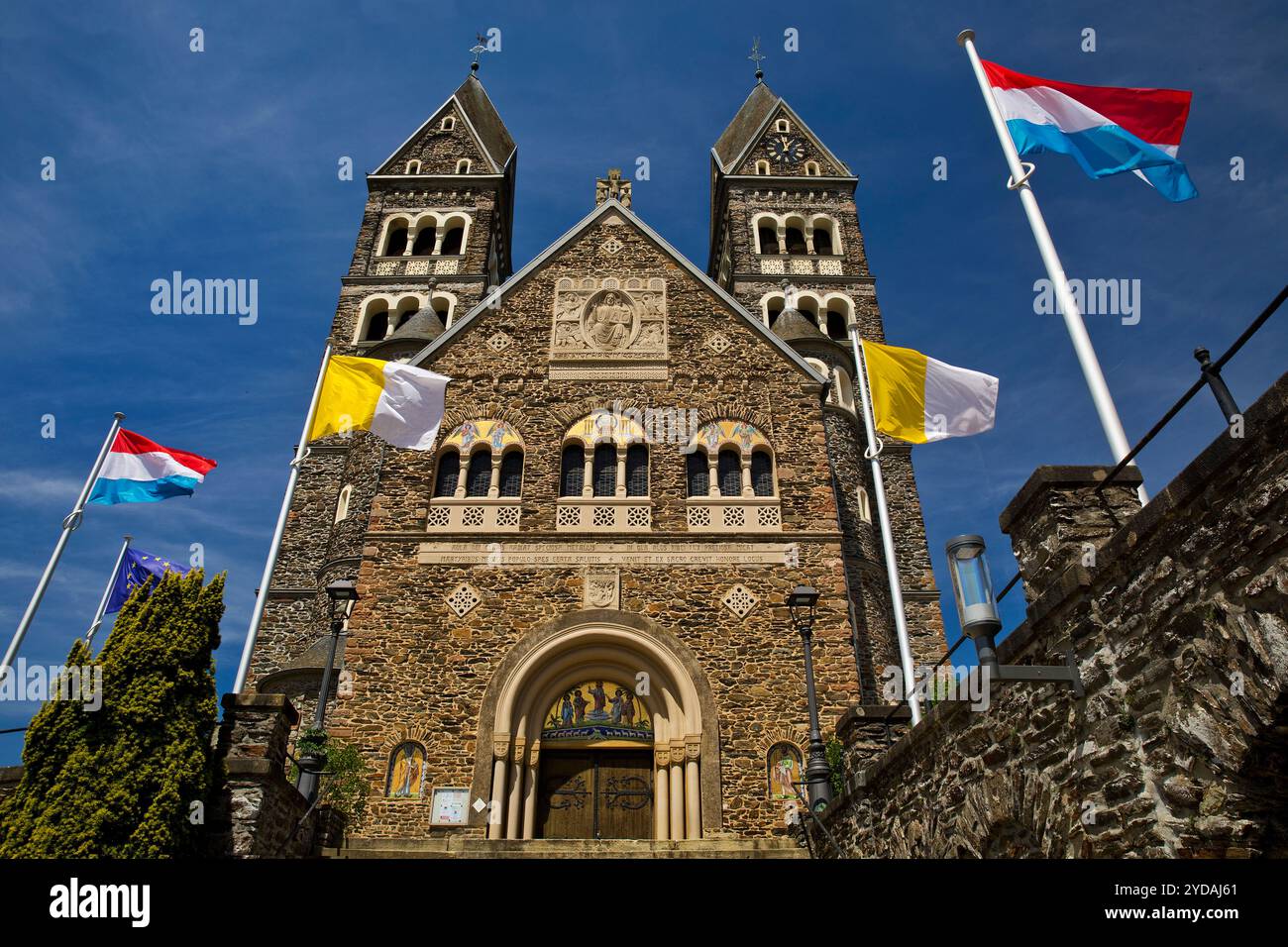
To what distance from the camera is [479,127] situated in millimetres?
41062

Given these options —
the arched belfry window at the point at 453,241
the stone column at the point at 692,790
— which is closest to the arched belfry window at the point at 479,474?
the stone column at the point at 692,790

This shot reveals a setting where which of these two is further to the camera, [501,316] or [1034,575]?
[501,316]

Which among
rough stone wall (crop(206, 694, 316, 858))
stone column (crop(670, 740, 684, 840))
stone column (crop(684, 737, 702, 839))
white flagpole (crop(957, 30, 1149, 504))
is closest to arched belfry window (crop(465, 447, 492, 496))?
stone column (crop(670, 740, 684, 840))

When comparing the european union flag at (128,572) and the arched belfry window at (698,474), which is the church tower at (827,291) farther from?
the european union flag at (128,572)

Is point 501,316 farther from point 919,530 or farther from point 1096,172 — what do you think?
point 919,530

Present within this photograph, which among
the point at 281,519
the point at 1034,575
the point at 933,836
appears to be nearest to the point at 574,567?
the point at 281,519

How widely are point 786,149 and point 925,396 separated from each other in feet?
98.3

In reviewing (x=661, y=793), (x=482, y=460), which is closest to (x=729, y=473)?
(x=482, y=460)

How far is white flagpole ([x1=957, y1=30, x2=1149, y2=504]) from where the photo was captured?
33.0ft

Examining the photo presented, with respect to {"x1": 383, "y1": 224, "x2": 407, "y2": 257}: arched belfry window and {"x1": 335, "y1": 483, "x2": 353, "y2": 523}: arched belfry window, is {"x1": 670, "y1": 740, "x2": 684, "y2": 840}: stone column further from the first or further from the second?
{"x1": 383, "y1": 224, "x2": 407, "y2": 257}: arched belfry window

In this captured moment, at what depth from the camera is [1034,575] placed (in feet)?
22.2

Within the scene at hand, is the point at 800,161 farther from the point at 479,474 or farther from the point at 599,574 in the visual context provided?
the point at 599,574

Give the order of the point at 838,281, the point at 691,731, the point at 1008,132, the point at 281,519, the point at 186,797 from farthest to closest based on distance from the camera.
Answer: the point at 838,281 < the point at 281,519 < the point at 691,731 < the point at 1008,132 < the point at 186,797
